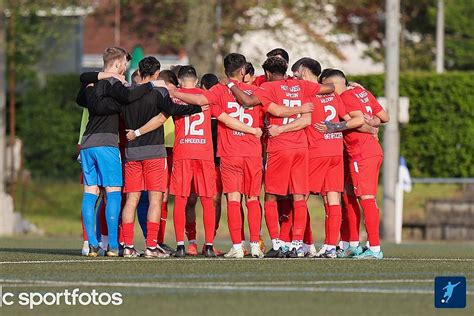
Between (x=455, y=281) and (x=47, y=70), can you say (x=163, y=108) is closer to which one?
(x=455, y=281)

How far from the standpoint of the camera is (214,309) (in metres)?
11.0

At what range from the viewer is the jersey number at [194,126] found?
16688 millimetres

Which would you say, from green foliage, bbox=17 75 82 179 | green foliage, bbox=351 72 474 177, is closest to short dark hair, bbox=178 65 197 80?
green foliage, bbox=351 72 474 177

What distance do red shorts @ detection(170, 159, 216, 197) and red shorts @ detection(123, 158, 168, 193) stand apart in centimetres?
12

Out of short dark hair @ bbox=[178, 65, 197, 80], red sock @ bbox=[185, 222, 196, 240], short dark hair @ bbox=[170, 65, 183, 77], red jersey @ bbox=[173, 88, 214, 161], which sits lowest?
red sock @ bbox=[185, 222, 196, 240]

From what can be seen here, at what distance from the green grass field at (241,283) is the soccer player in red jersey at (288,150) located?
0.95m

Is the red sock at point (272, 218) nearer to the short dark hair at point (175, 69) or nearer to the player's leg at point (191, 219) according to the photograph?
the player's leg at point (191, 219)

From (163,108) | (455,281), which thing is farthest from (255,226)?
(455,281)

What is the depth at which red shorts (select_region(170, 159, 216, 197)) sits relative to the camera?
16656mm

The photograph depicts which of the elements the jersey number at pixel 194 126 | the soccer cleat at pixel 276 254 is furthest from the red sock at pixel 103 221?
the soccer cleat at pixel 276 254

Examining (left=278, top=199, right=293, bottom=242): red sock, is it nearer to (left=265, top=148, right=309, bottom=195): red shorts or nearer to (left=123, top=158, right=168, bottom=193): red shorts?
(left=265, top=148, right=309, bottom=195): red shorts

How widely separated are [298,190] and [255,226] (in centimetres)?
59

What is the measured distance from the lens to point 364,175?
16.9 metres

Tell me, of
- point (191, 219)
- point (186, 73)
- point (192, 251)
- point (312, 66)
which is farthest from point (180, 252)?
point (312, 66)
